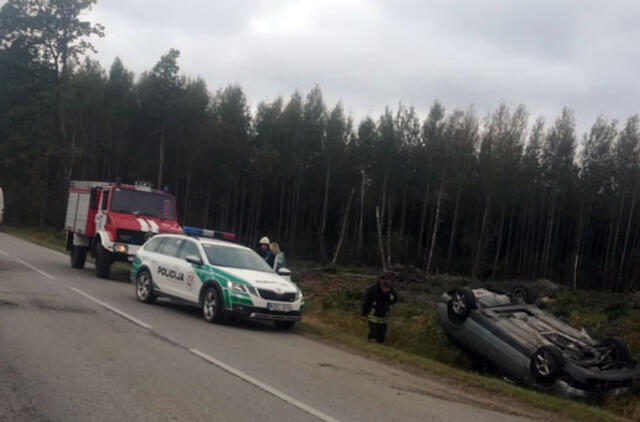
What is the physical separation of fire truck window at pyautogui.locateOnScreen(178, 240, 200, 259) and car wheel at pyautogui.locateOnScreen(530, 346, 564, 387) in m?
7.19

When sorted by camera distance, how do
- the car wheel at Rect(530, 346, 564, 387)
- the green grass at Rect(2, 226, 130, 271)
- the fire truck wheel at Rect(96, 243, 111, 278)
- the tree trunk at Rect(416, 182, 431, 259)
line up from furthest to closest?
the tree trunk at Rect(416, 182, 431, 259)
the green grass at Rect(2, 226, 130, 271)
the fire truck wheel at Rect(96, 243, 111, 278)
the car wheel at Rect(530, 346, 564, 387)

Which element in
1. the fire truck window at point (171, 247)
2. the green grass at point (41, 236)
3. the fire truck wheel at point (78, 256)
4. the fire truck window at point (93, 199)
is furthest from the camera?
the green grass at point (41, 236)

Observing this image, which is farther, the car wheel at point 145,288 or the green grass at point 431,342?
→ the car wheel at point 145,288

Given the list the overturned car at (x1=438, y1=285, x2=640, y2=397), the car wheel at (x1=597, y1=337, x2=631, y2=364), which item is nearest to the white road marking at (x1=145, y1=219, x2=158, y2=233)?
the overturned car at (x1=438, y1=285, x2=640, y2=397)

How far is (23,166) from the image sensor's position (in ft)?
160

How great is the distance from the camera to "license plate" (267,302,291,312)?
13218 millimetres

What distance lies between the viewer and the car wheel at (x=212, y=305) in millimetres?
13359

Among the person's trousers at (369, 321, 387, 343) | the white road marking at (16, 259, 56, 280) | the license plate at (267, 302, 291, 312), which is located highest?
the license plate at (267, 302, 291, 312)

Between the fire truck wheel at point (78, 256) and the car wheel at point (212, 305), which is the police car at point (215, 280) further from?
the fire truck wheel at point (78, 256)

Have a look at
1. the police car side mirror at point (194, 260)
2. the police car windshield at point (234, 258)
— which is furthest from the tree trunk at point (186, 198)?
the police car side mirror at point (194, 260)

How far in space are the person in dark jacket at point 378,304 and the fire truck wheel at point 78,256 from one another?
12.3 metres

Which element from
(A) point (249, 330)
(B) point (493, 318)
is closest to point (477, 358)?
(B) point (493, 318)

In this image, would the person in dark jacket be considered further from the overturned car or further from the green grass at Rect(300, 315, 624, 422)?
the overturned car

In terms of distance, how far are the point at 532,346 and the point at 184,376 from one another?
5.96 metres
